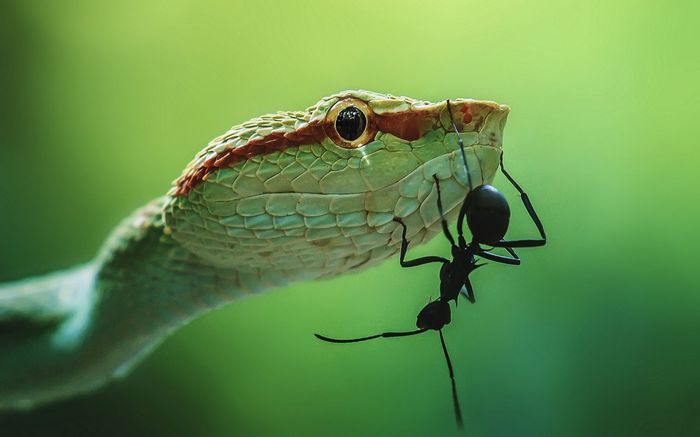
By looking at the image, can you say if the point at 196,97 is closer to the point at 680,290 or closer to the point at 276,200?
the point at 276,200

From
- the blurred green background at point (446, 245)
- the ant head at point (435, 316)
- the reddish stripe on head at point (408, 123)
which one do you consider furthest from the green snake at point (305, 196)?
the blurred green background at point (446, 245)

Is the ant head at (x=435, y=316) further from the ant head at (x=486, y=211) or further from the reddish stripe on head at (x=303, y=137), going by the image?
the reddish stripe on head at (x=303, y=137)

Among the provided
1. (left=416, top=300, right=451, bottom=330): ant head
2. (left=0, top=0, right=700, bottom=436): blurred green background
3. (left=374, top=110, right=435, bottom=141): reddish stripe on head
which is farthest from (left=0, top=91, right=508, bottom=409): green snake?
(left=0, top=0, right=700, bottom=436): blurred green background

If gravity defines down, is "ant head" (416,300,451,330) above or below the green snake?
below

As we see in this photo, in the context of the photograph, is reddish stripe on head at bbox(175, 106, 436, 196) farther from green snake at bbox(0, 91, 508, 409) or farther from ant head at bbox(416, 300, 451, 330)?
ant head at bbox(416, 300, 451, 330)

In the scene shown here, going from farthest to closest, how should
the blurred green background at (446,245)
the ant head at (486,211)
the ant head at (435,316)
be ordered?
the blurred green background at (446,245) → the ant head at (435,316) → the ant head at (486,211)
